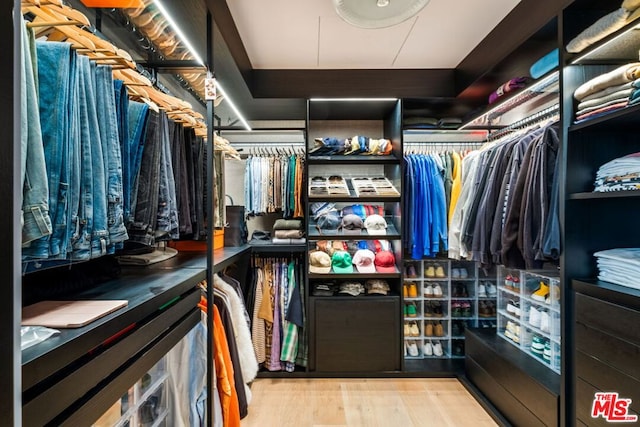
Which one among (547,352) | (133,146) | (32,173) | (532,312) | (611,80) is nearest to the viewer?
(32,173)

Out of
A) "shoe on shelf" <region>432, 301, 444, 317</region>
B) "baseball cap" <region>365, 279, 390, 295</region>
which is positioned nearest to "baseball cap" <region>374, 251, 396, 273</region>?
"baseball cap" <region>365, 279, 390, 295</region>

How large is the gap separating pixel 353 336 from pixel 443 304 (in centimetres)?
87

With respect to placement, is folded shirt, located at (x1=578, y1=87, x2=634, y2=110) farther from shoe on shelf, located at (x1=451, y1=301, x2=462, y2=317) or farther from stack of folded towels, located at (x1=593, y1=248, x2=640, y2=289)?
A: shoe on shelf, located at (x1=451, y1=301, x2=462, y2=317)

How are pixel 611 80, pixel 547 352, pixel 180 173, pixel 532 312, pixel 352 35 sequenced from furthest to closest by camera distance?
pixel 352 35 < pixel 532 312 < pixel 547 352 < pixel 180 173 < pixel 611 80

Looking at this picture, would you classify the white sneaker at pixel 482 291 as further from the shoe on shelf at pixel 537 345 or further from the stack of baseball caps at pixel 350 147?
the stack of baseball caps at pixel 350 147

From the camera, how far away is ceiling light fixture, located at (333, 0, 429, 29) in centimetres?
144

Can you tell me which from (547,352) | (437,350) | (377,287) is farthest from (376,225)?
(547,352)

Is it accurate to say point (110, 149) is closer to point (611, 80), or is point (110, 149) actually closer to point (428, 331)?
point (611, 80)

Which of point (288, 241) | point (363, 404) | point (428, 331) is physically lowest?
point (363, 404)

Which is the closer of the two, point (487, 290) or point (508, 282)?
point (508, 282)

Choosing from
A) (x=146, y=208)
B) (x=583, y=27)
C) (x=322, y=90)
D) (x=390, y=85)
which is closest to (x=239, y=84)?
(x=322, y=90)

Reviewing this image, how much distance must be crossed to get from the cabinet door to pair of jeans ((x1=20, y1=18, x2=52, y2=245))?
6.71 feet

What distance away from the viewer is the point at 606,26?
50.4 inches

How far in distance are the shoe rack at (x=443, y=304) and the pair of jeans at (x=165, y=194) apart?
1.98m
